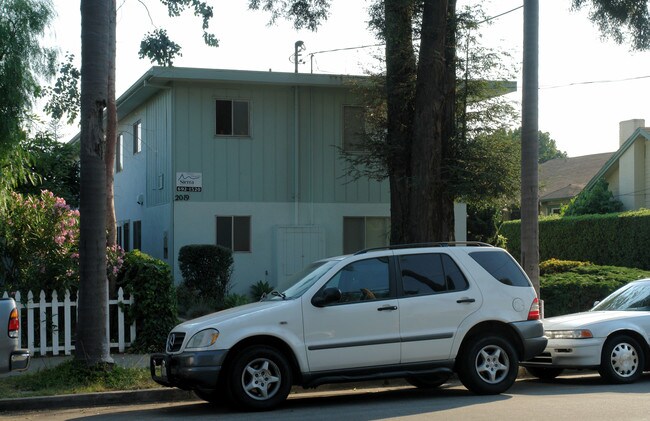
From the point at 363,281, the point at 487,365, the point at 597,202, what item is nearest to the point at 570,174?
the point at 597,202

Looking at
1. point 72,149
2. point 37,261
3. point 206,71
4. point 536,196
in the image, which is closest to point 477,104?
point 536,196

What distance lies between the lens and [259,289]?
21.9 metres

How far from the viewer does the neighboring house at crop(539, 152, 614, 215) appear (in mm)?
44688

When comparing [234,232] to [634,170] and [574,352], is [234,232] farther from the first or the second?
[634,170]

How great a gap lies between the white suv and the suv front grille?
0.9 inches

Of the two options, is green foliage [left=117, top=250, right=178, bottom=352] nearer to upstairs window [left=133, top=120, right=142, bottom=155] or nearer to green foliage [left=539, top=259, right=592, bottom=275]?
upstairs window [left=133, top=120, right=142, bottom=155]

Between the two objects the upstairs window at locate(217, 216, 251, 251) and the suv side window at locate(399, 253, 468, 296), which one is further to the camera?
the upstairs window at locate(217, 216, 251, 251)

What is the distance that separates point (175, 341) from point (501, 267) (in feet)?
13.7

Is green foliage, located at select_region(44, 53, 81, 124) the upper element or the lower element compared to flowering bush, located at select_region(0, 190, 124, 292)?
upper

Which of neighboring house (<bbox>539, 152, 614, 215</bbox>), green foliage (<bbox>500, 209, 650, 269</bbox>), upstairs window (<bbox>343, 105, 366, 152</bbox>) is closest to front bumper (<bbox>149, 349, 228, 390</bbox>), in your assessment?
upstairs window (<bbox>343, 105, 366, 152</bbox>)

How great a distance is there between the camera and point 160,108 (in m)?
23.1

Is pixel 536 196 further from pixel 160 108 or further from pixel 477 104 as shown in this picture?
pixel 160 108

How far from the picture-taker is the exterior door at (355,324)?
10.2 m

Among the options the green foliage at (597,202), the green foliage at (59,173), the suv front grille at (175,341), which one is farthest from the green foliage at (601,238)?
the suv front grille at (175,341)
